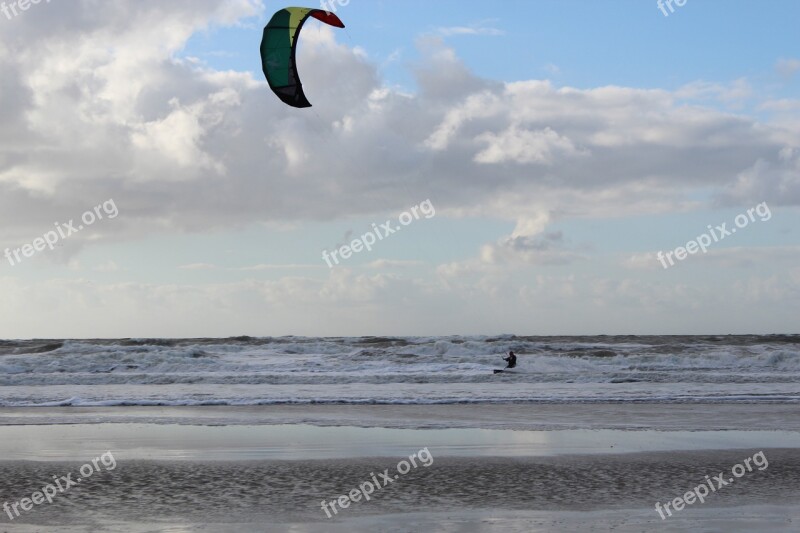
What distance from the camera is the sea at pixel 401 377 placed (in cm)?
2298

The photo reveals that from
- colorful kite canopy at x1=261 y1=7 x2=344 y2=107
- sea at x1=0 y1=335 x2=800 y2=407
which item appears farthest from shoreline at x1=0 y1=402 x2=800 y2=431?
colorful kite canopy at x1=261 y1=7 x2=344 y2=107

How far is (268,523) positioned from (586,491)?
4.06 meters

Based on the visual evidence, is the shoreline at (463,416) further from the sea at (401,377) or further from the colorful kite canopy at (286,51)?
the colorful kite canopy at (286,51)

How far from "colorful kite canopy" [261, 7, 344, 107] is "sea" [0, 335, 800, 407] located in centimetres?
812

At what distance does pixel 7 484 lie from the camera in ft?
37.2

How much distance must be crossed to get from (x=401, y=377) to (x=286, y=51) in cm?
1495

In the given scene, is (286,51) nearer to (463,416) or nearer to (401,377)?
(463,416)

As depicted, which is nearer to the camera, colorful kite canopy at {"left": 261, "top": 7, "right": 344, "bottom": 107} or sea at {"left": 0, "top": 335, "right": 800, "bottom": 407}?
colorful kite canopy at {"left": 261, "top": 7, "right": 344, "bottom": 107}

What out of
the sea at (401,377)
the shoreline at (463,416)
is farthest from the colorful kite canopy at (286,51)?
the sea at (401,377)

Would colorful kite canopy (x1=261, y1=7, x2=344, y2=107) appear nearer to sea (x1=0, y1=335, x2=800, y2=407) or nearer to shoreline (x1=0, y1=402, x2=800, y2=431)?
shoreline (x1=0, y1=402, x2=800, y2=431)

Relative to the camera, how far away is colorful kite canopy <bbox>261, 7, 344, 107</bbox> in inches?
701

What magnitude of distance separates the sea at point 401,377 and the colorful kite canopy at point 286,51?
26.6ft

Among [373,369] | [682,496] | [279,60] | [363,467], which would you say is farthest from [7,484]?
[373,369]

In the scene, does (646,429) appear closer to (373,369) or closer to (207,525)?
(207,525)
